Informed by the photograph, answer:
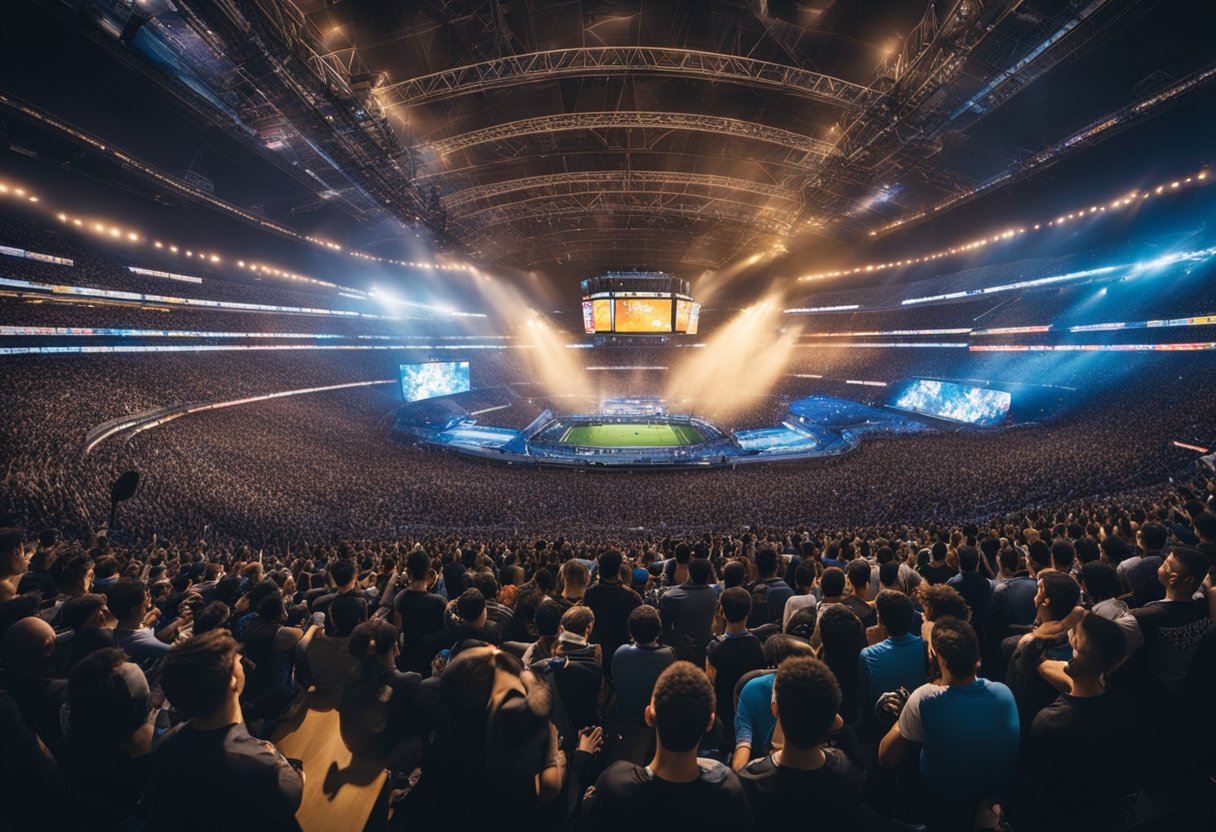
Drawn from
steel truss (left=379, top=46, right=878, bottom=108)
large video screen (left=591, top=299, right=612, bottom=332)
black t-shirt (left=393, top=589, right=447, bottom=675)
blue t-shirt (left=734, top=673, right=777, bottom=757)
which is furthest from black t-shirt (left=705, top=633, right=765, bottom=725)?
large video screen (left=591, top=299, right=612, bottom=332)

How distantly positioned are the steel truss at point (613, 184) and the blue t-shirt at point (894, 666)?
23538 mm

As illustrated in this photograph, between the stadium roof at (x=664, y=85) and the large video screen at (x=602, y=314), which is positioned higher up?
the stadium roof at (x=664, y=85)

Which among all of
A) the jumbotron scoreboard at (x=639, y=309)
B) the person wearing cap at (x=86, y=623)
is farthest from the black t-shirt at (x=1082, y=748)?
the jumbotron scoreboard at (x=639, y=309)

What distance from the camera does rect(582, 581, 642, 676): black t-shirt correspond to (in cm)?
422

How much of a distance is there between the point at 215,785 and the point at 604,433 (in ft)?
142

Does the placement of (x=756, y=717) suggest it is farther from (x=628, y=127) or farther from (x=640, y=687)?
(x=628, y=127)

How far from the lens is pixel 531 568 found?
7.27 meters

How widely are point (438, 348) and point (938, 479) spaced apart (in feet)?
139

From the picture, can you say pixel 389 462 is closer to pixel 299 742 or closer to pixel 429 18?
A: pixel 429 18

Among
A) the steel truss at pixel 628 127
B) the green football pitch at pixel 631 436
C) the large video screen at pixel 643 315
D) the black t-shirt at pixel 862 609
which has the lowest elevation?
the green football pitch at pixel 631 436

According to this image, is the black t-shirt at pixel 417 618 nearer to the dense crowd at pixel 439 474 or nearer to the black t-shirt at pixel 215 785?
the black t-shirt at pixel 215 785

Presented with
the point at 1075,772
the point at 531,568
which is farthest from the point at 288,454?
the point at 1075,772

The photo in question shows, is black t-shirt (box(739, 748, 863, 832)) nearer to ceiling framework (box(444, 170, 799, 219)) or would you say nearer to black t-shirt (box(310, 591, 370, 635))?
black t-shirt (box(310, 591, 370, 635))

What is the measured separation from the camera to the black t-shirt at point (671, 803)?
69.6 inches
